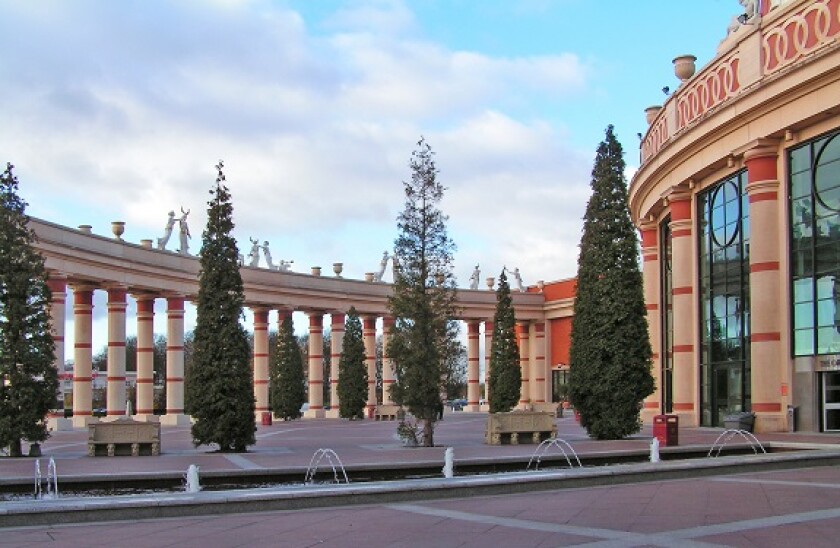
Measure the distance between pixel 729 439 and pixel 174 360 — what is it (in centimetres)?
3131

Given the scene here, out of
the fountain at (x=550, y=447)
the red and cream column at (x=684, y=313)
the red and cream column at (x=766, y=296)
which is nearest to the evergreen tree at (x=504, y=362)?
the red and cream column at (x=684, y=313)

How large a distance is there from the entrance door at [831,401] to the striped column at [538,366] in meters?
49.1

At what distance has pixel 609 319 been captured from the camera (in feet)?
95.4

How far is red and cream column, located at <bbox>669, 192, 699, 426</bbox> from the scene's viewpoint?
35375 mm

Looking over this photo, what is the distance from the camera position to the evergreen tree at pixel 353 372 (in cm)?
5953

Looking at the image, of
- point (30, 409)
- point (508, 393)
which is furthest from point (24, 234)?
point (508, 393)

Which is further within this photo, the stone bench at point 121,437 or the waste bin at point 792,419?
the waste bin at point 792,419

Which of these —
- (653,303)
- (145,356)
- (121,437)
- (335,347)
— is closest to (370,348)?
(335,347)

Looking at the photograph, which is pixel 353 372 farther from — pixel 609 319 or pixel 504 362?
pixel 609 319

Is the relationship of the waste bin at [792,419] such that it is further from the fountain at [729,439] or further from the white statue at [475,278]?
the white statue at [475,278]

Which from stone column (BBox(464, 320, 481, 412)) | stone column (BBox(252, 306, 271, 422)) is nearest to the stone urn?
stone column (BBox(252, 306, 271, 422))

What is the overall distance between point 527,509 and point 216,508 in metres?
4.46

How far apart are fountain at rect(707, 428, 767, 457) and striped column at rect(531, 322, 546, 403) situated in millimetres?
49216

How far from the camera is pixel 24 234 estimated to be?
26828 millimetres
